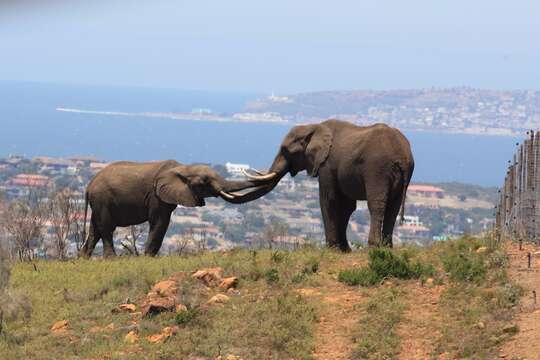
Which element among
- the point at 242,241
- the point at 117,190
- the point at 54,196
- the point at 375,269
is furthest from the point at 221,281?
the point at 242,241

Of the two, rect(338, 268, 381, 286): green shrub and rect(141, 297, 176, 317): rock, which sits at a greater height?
rect(338, 268, 381, 286): green shrub

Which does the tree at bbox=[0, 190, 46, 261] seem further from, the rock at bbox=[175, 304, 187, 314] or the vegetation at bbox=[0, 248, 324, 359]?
the rock at bbox=[175, 304, 187, 314]

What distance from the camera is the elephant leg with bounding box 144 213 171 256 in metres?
26.8

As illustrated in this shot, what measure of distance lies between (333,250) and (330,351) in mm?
6216

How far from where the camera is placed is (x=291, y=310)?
18906 millimetres

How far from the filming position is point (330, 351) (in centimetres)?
1761

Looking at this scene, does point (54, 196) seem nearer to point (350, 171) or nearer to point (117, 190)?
point (117, 190)

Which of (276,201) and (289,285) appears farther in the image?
(276,201)

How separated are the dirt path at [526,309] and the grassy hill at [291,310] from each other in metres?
0.19

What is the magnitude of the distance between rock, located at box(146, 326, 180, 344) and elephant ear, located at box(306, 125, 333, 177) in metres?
7.10

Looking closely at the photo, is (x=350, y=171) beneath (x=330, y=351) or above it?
above

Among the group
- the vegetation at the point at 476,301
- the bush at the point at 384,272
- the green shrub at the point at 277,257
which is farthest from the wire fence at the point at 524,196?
the green shrub at the point at 277,257

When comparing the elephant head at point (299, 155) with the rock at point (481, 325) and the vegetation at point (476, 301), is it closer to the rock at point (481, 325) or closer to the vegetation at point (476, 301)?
the vegetation at point (476, 301)

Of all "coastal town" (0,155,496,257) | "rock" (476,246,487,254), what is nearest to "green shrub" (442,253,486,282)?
"rock" (476,246,487,254)
